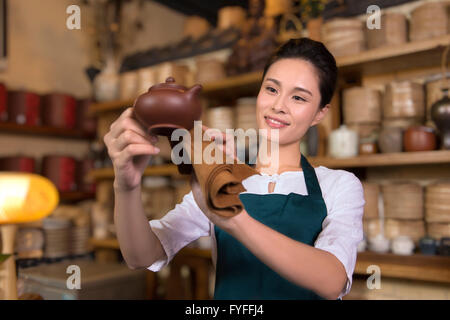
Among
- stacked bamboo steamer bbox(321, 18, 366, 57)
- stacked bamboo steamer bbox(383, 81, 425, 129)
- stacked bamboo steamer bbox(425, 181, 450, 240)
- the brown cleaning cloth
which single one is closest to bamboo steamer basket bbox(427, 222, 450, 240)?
stacked bamboo steamer bbox(425, 181, 450, 240)

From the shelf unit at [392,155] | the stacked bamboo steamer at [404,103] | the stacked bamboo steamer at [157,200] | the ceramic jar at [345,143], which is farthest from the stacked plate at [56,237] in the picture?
the stacked bamboo steamer at [404,103]

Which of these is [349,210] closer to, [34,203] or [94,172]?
[34,203]

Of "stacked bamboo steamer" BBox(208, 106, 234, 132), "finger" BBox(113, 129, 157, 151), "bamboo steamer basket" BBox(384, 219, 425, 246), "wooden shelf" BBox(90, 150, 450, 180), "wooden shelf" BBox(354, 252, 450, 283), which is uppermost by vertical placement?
"stacked bamboo steamer" BBox(208, 106, 234, 132)

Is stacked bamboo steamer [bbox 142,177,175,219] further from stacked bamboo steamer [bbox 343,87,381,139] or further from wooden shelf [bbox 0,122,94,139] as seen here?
stacked bamboo steamer [bbox 343,87,381,139]

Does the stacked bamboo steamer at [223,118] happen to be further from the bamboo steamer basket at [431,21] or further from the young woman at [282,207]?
the young woman at [282,207]

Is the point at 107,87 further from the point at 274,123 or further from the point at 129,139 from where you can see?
the point at 129,139

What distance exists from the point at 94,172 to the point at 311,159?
1852 mm

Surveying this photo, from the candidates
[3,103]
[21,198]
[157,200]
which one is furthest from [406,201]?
[3,103]

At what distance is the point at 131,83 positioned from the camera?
3092 millimetres

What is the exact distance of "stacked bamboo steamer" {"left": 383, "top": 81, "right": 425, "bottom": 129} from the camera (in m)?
2.07

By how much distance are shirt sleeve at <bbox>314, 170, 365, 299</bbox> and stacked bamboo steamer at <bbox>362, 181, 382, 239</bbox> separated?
106 centimetres

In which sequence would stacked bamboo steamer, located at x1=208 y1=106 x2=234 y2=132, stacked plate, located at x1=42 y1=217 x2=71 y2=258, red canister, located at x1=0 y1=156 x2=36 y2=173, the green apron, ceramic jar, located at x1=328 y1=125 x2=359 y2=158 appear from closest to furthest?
the green apron, ceramic jar, located at x1=328 y1=125 x2=359 y2=158, stacked bamboo steamer, located at x1=208 y1=106 x2=234 y2=132, stacked plate, located at x1=42 y1=217 x2=71 y2=258, red canister, located at x1=0 y1=156 x2=36 y2=173
